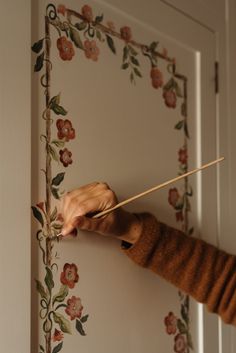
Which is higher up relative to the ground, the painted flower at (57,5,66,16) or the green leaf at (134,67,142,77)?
the painted flower at (57,5,66,16)

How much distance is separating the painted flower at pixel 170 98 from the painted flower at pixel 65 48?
Answer: 11.0 inches

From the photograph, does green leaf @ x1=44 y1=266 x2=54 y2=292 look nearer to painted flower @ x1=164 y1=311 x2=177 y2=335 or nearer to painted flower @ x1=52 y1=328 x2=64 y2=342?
painted flower @ x1=52 y1=328 x2=64 y2=342

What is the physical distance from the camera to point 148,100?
A: 86cm

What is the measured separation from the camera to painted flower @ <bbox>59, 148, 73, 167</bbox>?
0.69 m

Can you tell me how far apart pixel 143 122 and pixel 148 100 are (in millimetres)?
54

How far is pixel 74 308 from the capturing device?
696 mm

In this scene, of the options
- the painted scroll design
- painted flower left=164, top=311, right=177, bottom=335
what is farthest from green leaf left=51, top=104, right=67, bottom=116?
painted flower left=164, top=311, right=177, bottom=335

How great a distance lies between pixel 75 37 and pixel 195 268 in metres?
0.53

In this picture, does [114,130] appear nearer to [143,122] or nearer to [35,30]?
[143,122]

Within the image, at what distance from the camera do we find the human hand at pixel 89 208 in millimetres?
641

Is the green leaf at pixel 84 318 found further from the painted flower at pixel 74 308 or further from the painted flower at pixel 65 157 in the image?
the painted flower at pixel 65 157

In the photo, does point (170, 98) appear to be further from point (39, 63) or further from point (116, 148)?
point (39, 63)

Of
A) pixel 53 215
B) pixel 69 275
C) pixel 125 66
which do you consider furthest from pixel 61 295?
pixel 125 66

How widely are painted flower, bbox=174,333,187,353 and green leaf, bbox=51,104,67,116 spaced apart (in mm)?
578
